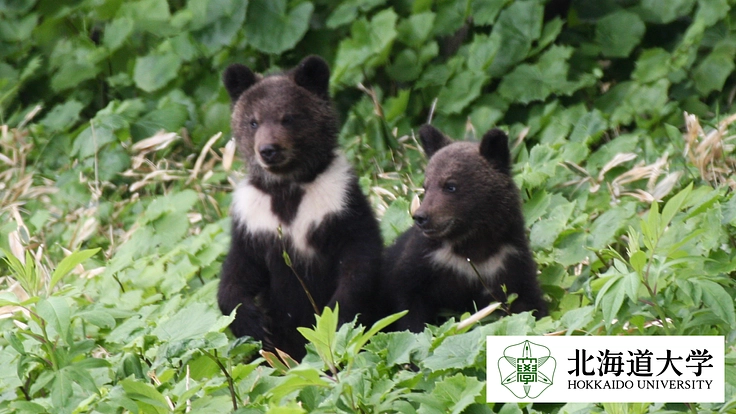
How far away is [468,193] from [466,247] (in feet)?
0.98

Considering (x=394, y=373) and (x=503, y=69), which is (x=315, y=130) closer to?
(x=394, y=373)

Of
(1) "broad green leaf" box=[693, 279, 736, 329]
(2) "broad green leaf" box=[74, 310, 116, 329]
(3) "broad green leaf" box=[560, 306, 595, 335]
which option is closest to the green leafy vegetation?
(3) "broad green leaf" box=[560, 306, 595, 335]

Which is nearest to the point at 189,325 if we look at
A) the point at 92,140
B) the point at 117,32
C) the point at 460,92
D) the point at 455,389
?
the point at 455,389

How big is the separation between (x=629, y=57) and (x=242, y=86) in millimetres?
4115

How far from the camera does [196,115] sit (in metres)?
8.98

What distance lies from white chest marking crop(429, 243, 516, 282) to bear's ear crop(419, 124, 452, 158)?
0.78 meters

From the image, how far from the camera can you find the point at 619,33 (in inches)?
340

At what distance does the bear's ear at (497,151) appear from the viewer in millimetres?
5773

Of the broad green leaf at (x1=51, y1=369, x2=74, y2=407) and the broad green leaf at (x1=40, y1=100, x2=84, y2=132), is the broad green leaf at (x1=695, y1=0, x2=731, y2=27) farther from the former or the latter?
the broad green leaf at (x1=51, y1=369, x2=74, y2=407)

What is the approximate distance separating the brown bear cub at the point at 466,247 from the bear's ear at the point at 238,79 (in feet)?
4.11

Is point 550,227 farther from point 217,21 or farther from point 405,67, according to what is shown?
point 217,21

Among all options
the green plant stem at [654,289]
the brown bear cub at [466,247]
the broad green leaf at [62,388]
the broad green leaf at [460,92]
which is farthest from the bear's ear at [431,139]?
the broad green leaf at [62,388]

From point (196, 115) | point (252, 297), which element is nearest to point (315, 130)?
point (252, 297)

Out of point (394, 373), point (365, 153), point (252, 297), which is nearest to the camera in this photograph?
point (394, 373)
